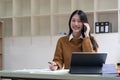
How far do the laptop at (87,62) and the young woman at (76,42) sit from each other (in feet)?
1.92

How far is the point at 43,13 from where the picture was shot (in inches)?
180

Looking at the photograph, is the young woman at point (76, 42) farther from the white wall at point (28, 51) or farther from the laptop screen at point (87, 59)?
the white wall at point (28, 51)

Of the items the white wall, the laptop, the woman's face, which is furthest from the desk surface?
the white wall

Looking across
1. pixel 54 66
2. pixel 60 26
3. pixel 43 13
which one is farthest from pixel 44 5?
pixel 54 66

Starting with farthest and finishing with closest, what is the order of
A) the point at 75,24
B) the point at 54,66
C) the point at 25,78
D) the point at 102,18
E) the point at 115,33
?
the point at 102,18
the point at 115,33
the point at 75,24
the point at 54,66
the point at 25,78

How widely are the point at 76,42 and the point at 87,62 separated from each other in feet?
2.46

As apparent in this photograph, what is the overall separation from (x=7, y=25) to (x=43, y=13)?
0.91 metres

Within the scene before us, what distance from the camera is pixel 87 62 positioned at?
1.72 m

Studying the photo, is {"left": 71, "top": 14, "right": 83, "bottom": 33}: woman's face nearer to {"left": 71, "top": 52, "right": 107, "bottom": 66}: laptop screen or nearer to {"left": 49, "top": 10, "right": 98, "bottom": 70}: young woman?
{"left": 49, "top": 10, "right": 98, "bottom": 70}: young woman

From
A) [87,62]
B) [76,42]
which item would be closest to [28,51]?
[76,42]

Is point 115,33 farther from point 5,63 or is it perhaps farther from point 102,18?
point 5,63

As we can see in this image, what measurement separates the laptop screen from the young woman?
59 centimetres

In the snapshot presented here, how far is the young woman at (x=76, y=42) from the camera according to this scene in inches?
93.4

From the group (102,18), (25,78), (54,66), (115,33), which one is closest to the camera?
(25,78)
